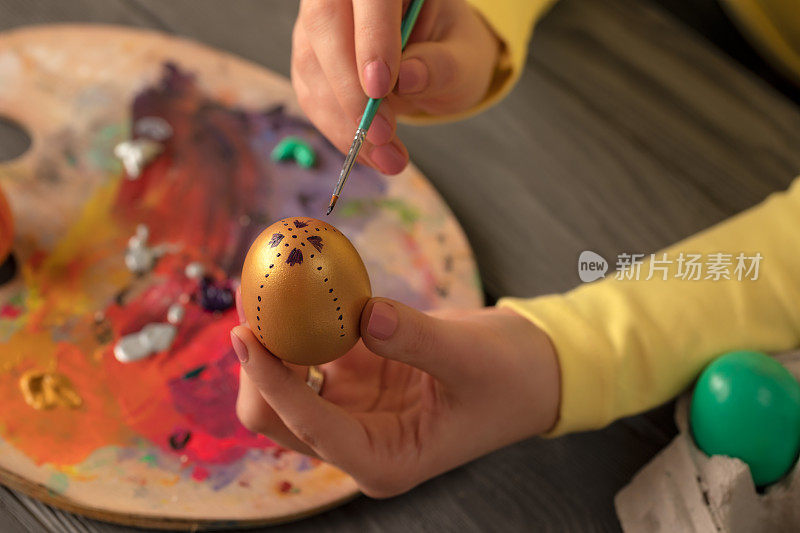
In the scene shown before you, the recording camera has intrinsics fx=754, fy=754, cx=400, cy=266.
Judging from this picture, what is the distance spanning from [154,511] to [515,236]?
0.40m

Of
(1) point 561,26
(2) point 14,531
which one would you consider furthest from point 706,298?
(2) point 14,531

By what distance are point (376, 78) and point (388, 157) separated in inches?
3.0

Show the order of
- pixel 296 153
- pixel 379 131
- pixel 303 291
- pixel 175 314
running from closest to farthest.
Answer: pixel 303 291 → pixel 379 131 → pixel 175 314 → pixel 296 153

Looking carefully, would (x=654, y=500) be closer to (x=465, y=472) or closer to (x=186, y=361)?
(x=465, y=472)

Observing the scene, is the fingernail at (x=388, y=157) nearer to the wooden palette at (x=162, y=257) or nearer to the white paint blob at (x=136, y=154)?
the wooden palette at (x=162, y=257)

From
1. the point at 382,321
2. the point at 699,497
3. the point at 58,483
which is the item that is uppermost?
the point at 382,321

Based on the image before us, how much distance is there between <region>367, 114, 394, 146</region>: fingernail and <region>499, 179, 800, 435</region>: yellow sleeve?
16 cm

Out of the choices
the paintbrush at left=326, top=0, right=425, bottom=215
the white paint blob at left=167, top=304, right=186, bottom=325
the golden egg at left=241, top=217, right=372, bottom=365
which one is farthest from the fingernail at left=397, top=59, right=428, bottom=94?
the white paint blob at left=167, top=304, right=186, bottom=325

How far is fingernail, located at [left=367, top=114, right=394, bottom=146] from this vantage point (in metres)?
0.50

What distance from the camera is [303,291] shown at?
0.40 metres

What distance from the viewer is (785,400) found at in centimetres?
53

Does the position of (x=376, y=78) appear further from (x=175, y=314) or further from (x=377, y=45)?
(x=175, y=314)

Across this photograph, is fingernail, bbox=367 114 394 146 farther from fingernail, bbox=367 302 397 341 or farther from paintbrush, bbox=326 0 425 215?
fingernail, bbox=367 302 397 341

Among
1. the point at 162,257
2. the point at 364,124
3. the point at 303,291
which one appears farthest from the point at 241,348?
the point at 162,257
